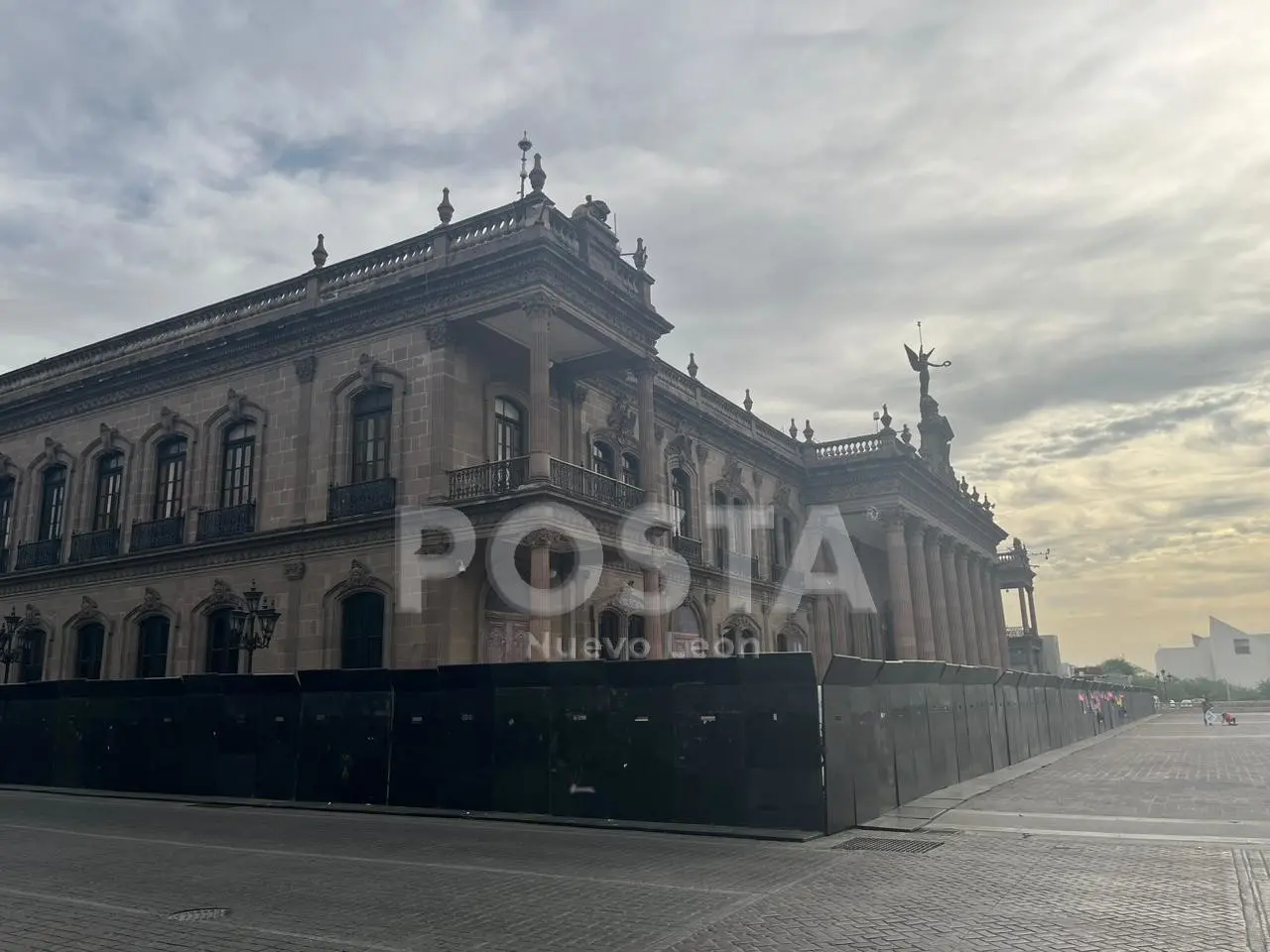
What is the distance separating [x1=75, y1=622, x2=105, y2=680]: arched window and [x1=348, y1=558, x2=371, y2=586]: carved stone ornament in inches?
384

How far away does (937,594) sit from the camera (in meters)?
41.0

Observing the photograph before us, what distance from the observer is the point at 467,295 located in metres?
21.4

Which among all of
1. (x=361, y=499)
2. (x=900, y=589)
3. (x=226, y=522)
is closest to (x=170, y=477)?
(x=226, y=522)

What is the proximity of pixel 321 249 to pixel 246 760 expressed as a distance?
13.5m

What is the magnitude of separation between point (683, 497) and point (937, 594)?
1533cm

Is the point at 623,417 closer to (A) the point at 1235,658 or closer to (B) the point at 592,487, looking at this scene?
(B) the point at 592,487

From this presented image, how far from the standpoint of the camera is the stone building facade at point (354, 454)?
20.9 metres

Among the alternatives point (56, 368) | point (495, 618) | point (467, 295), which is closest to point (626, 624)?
point (495, 618)

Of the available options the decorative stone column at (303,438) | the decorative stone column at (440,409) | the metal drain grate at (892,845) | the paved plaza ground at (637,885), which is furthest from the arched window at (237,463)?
the metal drain grate at (892,845)

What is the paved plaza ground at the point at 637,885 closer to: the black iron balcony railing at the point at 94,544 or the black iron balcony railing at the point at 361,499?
the black iron balcony railing at the point at 361,499

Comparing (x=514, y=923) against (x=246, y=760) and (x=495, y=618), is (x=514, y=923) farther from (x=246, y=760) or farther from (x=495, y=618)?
(x=495, y=618)

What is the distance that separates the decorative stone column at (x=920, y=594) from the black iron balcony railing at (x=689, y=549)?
1144 cm

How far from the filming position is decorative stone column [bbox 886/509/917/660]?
35469mm

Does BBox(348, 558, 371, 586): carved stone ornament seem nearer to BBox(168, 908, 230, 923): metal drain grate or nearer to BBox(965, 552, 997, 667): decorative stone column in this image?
BBox(168, 908, 230, 923): metal drain grate
